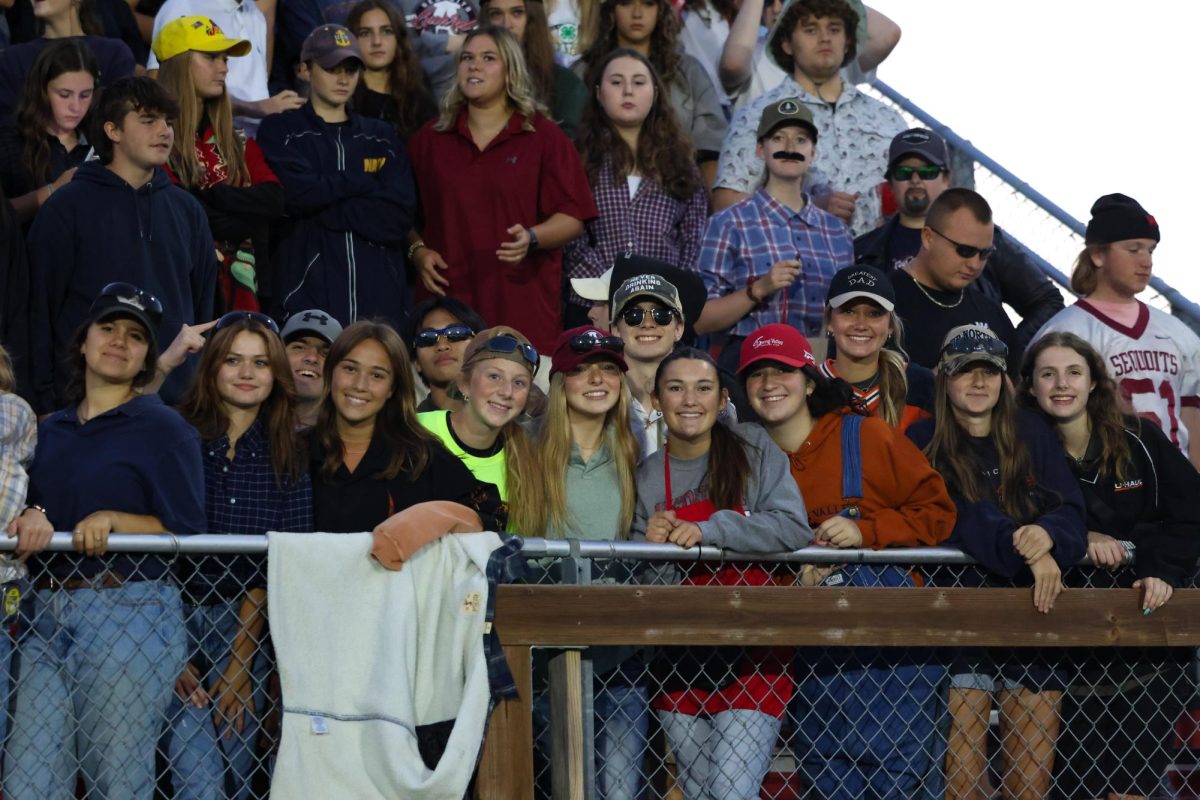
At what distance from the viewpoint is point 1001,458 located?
6520mm

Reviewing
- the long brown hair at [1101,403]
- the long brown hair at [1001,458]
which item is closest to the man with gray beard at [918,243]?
the long brown hair at [1101,403]

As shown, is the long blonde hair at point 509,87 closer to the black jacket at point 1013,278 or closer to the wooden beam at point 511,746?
the black jacket at point 1013,278

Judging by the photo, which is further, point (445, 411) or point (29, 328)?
point (29, 328)

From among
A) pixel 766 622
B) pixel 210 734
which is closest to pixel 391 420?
A: pixel 210 734

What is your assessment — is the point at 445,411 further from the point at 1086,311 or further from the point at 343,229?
the point at 1086,311

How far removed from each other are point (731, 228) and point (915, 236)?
3.32 feet

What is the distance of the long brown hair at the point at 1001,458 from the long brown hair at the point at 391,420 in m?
1.87

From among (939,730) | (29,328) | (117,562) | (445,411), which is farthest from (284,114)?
(939,730)

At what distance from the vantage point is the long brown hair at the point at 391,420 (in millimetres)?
6070

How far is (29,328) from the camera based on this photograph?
7340 mm

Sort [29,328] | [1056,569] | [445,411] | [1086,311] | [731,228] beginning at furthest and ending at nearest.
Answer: [731,228] < [1086,311] < [29,328] < [445,411] < [1056,569]

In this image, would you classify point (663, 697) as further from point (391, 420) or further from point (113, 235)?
point (113, 235)

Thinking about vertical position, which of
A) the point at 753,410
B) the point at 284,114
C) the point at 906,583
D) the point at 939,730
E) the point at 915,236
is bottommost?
the point at 939,730

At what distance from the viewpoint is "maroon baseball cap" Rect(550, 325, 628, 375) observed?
654 cm
